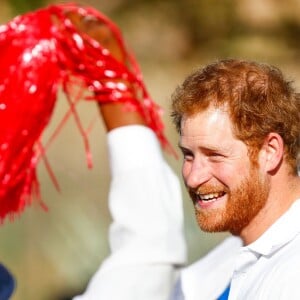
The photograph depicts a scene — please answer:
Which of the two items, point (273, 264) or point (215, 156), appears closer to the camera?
point (273, 264)

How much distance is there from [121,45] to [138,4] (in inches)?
41.7

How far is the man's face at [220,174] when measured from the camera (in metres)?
1.87

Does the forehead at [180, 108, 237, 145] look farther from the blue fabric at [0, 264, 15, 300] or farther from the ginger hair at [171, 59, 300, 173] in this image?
the blue fabric at [0, 264, 15, 300]

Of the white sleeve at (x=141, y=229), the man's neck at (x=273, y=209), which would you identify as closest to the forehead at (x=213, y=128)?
the man's neck at (x=273, y=209)

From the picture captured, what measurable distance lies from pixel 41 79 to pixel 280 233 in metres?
0.99

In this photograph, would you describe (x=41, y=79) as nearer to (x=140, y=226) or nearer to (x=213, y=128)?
(x=140, y=226)

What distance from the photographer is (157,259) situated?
8.17 feet

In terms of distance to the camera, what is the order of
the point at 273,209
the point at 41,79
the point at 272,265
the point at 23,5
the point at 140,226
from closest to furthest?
the point at 272,265, the point at 273,209, the point at 140,226, the point at 41,79, the point at 23,5

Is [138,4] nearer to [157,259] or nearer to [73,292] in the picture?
[73,292]

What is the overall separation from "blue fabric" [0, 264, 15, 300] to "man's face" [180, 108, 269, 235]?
75 cm

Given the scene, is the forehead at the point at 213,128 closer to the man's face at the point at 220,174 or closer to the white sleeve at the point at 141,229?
the man's face at the point at 220,174

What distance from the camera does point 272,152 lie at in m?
1.89

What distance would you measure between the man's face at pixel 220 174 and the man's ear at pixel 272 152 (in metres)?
0.02

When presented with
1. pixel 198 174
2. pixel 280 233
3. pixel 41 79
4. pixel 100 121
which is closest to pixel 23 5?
pixel 100 121
